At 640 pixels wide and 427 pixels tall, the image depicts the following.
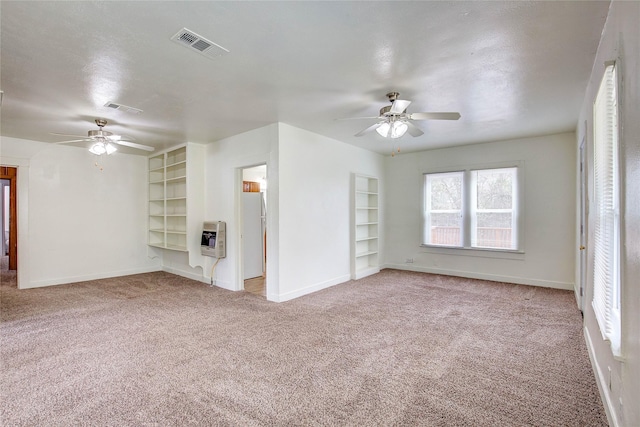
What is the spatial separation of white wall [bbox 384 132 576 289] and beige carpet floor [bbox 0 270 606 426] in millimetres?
868

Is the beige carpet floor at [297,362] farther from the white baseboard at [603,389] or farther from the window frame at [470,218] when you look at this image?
the window frame at [470,218]

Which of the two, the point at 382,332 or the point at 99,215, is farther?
the point at 99,215

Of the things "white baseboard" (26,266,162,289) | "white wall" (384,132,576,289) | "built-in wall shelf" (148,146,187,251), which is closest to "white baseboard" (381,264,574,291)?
"white wall" (384,132,576,289)

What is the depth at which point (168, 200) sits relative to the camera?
6.33 meters

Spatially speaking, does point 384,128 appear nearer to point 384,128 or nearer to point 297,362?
point 384,128

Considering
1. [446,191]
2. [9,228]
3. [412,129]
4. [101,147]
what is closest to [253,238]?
[101,147]

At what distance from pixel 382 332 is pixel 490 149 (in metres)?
4.22

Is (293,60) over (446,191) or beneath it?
over

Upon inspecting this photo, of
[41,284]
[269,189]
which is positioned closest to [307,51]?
[269,189]

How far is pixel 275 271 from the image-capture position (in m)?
4.45

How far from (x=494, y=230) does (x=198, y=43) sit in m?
5.54

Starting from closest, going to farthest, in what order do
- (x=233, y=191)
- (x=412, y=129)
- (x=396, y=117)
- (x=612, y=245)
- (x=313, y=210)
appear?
(x=612, y=245) → (x=396, y=117) → (x=412, y=129) → (x=313, y=210) → (x=233, y=191)

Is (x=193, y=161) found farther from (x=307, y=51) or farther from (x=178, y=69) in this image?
(x=307, y=51)

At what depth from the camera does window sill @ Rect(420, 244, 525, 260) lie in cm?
546
